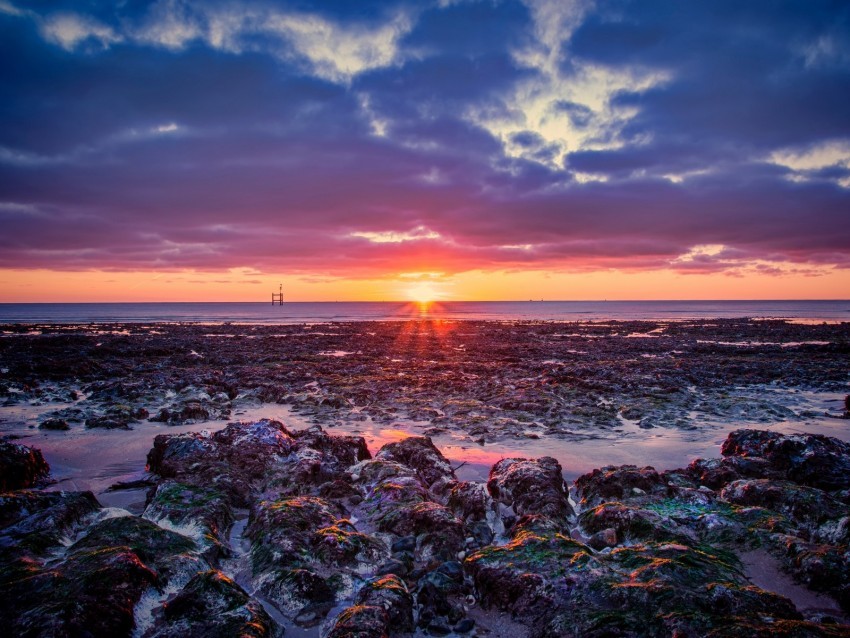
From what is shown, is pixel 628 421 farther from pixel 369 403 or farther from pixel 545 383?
pixel 369 403

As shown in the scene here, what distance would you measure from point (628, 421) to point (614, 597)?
7.21 metres

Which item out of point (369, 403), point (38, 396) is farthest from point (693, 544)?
point (38, 396)

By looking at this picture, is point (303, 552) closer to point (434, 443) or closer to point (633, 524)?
point (633, 524)

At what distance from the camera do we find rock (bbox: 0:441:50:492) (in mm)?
5723

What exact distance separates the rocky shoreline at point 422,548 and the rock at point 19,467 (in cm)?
3

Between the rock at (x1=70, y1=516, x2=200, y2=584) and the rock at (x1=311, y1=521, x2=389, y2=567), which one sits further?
the rock at (x1=311, y1=521, x2=389, y2=567)

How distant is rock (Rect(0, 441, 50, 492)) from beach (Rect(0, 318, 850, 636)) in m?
0.25

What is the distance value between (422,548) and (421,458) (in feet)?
7.23

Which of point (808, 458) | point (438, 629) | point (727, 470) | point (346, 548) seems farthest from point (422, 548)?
point (808, 458)

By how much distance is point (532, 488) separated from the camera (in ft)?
17.9

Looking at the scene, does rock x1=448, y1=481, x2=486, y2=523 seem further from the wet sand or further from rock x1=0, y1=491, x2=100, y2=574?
rock x1=0, y1=491, x2=100, y2=574

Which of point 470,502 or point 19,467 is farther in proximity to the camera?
point 19,467

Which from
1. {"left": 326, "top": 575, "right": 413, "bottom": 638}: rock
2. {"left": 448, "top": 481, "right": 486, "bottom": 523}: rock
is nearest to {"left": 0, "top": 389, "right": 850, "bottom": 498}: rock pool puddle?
{"left": 448, "top": 481, "right": 486, "bottom": 523}: rock

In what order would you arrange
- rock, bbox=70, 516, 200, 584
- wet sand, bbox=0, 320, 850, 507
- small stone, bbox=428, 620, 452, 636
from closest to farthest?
small stone, bbox=428, 620, 452, 636
rock, bbox=70, 516, 200, 584
wet sand, bbox=0, 320, 850, 507
